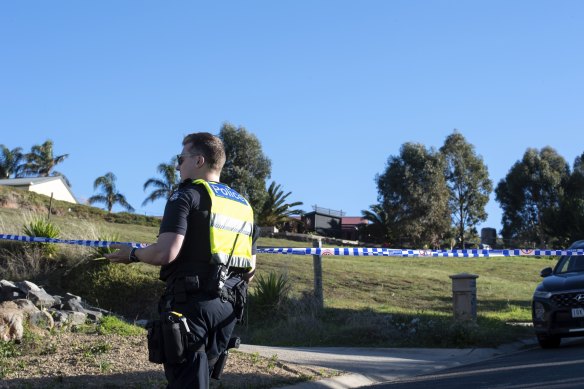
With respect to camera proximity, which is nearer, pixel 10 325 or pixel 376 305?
pixel 10 325

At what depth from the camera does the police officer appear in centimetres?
365

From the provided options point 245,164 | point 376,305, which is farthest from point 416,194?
point 376,305

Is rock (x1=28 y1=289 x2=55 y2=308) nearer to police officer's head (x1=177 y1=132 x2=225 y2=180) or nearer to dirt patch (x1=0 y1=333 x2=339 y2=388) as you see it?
dirt patch (x1=0 y1=333 x2=339 y2=388)

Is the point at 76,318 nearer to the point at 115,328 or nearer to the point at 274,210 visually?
the point at 115,328

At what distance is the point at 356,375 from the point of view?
7.70 m

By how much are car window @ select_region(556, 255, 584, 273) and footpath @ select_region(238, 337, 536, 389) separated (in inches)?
69.4

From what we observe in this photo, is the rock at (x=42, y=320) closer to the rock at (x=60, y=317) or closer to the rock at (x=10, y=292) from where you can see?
the rock at (x=60, y=317)

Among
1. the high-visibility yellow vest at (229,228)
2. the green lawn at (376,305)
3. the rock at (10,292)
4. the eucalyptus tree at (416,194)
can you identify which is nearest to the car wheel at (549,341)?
the green lawn at (376,305)

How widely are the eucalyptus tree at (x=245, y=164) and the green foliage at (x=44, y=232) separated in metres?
30.0

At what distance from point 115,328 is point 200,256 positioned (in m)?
5.17

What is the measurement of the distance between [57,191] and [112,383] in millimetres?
57890

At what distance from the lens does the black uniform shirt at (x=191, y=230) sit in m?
3.73

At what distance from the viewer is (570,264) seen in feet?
37.5

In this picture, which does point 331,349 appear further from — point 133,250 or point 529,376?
point 133,250
